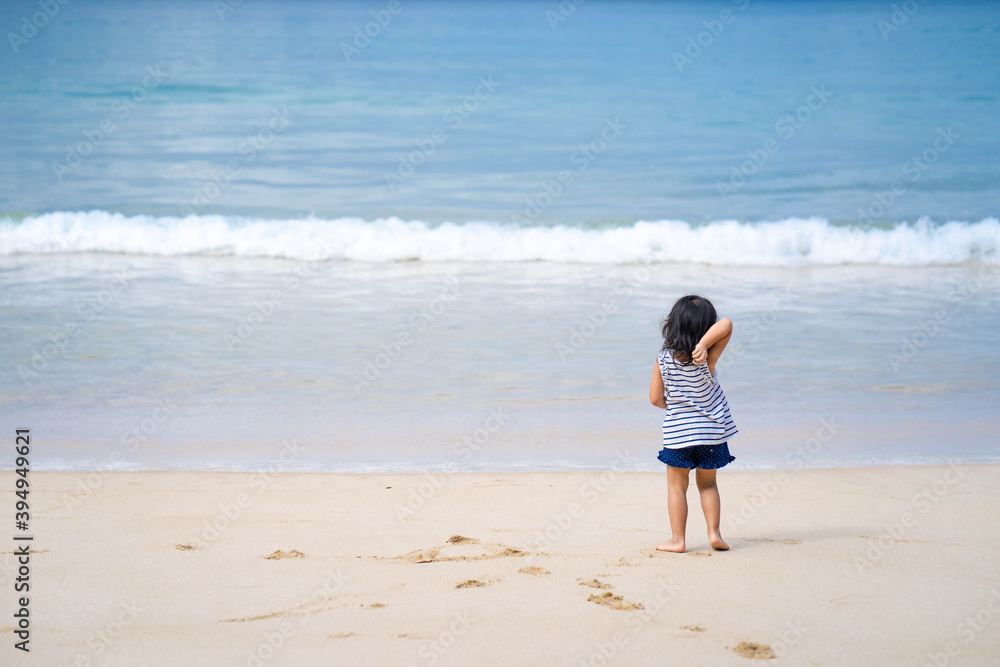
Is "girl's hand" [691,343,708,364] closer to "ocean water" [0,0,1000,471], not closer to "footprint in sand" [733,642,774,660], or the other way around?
"footprint in sand" [733,642,774,660]

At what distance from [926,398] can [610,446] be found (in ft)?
8.34

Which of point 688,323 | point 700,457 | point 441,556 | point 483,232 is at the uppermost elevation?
point 483,232

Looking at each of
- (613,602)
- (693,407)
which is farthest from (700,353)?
(613,602)

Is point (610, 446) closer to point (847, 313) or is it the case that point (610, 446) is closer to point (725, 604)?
point (725, 604)

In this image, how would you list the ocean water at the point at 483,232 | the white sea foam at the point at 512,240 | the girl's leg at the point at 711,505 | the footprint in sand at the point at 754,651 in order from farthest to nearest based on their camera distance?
1. the white sea foam at the point at 512,240
2. the ocean water at the point at 483,232
3. the girl's leg at the point at 711,505
4. the footprint in sand at the point at 754,651

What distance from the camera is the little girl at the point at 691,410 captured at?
336 centimetres

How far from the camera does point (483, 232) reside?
12.6 m

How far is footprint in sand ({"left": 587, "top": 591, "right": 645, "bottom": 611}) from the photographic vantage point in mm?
2842

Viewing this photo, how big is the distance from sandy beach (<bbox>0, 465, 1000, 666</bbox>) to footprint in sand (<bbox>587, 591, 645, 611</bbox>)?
18 mm

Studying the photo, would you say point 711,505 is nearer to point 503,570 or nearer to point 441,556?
point 503,570

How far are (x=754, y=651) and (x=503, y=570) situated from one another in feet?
3.33

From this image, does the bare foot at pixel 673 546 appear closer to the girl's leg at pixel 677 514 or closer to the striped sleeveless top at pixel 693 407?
the girl's leg at pixel 677 514

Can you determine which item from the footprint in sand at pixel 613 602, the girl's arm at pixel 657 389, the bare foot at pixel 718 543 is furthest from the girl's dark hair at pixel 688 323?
the footprint in sand at pixel 613 602

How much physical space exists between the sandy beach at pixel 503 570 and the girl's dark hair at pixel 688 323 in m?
0.88
